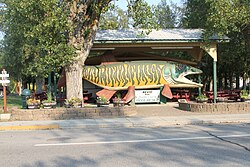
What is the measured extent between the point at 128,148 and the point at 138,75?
13559 millimetres

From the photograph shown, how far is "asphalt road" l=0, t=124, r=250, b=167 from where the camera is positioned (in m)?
6.93

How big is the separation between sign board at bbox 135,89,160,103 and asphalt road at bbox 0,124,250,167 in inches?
406

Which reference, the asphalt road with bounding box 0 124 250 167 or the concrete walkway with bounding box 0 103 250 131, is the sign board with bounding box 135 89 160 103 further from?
the asphalt road with bounding box 0 124 250 167

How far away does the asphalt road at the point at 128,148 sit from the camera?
693 centimetres

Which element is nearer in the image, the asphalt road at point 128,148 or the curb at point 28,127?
the asphalt road at point 128,148

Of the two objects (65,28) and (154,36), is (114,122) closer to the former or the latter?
(65,28)

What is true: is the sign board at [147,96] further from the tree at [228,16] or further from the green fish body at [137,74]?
the tree at [228,16]

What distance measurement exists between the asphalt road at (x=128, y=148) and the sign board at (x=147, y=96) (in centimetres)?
1031

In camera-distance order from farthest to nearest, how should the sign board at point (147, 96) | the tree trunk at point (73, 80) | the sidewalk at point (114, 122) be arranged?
1. the sign board at point (147, 96)
2. the tree trunk at point (73, 80)
3. the sidewalk at point (114, 122)

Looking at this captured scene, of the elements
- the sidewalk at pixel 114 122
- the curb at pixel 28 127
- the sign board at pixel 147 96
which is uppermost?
the sign board at pixel 147 96

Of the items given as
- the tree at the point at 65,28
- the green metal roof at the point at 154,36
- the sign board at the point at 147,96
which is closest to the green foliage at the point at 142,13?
the tree at the point at 65,28

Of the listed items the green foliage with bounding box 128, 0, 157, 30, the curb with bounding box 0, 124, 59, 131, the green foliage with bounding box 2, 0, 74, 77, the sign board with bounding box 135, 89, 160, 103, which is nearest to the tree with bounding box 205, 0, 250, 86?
the green foliage with bounding box 128, 0, 157, 30

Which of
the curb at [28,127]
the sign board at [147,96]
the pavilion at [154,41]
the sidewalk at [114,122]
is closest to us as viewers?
the curb at [28,127]

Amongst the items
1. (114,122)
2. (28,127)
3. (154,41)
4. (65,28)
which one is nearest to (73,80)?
(65,28)
